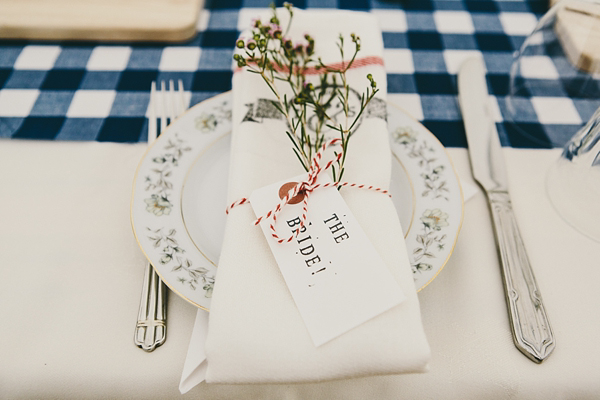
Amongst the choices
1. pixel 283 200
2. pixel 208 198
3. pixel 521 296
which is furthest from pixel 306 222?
pixel 521 296

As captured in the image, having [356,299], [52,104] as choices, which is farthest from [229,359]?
[52,104]

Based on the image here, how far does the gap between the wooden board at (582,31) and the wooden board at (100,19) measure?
2.05 ft

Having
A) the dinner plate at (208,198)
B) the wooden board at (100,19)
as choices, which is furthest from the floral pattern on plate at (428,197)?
the wooden board at (100,19)

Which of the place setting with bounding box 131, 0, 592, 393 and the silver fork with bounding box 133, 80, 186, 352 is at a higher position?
the place setting with bounding box 131, 0, 592, 393

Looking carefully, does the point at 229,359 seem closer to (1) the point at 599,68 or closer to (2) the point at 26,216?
(2) the point at 26,216

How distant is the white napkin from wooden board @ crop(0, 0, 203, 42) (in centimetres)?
37

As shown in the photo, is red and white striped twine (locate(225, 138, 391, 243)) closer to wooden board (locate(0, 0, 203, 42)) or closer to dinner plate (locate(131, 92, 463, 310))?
dinner plate (locate(131, 92, 463, 310))

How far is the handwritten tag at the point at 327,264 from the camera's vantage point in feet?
1.11

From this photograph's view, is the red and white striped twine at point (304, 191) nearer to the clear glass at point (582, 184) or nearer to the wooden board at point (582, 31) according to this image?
the clear glass at point (582, 184)

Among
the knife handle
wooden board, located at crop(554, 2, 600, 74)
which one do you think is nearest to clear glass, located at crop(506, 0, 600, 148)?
wooden board, located at crop(554, 2, 600, 74)

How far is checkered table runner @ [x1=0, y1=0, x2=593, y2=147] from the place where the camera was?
0.60 metres

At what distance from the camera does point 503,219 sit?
495 millimetres

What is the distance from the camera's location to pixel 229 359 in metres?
0.33

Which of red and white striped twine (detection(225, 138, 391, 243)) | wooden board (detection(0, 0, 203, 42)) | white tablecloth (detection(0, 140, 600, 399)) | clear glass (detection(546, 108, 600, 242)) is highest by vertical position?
wooden board (detection(0, 0, 203, 42))
